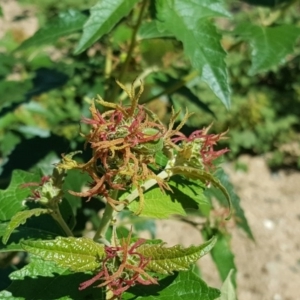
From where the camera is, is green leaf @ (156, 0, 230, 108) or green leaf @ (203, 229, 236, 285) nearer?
green leaf @ (156, 0, 230, 108)

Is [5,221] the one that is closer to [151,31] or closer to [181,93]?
[151,31]

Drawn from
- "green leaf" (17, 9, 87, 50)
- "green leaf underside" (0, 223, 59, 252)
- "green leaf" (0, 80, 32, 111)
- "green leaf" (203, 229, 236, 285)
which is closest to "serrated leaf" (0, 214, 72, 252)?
"green leaf underside" (0, 223, 59, 252)

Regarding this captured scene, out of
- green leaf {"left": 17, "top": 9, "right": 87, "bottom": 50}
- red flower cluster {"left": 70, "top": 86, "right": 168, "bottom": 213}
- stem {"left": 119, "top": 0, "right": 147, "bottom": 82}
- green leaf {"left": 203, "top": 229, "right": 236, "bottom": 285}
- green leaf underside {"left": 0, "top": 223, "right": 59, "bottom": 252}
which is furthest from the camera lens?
green leaf {"left": 203, "top": 229, "right": 236, "bottom": 285}

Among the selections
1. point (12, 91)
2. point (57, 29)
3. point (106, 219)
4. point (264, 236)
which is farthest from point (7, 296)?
point (264, 236)

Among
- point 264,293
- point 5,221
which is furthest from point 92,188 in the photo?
point 264,293

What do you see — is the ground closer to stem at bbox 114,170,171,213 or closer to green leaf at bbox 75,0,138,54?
green leaf at bbox 75,0,138,54

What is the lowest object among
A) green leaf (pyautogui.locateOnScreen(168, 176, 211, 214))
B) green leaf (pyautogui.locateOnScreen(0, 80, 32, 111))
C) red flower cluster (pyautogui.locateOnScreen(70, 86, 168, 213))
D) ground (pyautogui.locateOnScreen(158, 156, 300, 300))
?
ground (pyautogui.locateOnScreen(158, 156, 300, 300))

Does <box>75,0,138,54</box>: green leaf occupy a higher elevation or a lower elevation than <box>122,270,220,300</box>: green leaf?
higher

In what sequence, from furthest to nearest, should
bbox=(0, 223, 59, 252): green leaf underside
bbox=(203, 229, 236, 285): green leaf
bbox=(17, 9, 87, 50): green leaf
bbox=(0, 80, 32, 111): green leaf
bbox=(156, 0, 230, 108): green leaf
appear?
bbox=(0, 80, 32, 111): green leaf < bbox=(203, 229, 236, 285): green leaf < bbox=(17, 9, 87, 50): green leaf < bbox=(156, 0, 230, 108): green leaf < bbox=(0, 223, 59, 252): green leaf underside
